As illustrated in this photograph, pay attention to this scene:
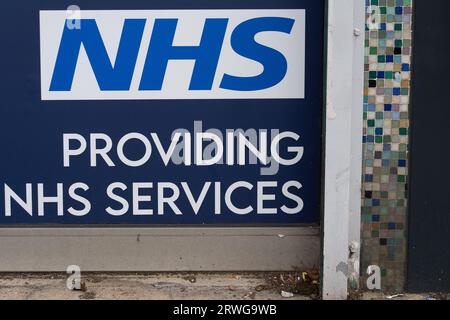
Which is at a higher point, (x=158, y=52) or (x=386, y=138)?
(x=158, y=52)

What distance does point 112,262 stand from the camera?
4.98 m

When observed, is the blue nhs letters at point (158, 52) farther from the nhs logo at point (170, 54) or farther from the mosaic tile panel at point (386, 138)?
the mosaic tile panel at point (386, 138)

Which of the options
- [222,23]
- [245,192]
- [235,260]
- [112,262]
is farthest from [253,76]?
[112,262]

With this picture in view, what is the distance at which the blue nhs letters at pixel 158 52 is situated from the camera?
15.9 feet

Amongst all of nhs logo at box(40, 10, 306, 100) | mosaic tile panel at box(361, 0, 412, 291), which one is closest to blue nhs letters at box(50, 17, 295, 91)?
nhs logo at box(40, 10, 306, 100)

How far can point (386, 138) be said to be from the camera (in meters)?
4.70

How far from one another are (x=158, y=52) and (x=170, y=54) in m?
0.08

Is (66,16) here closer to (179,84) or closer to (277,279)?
(179,84)

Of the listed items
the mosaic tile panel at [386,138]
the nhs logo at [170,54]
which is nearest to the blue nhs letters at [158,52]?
the nhs logo at [170,54]

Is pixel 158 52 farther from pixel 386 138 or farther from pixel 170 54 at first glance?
pixel 386 138

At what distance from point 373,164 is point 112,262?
182 cm

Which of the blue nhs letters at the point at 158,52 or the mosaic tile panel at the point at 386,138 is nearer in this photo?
the mosaic tile panel at the point at 386,138

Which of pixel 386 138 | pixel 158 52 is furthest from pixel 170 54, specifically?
pixel 386 138

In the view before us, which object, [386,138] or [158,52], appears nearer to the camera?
[386,138]
